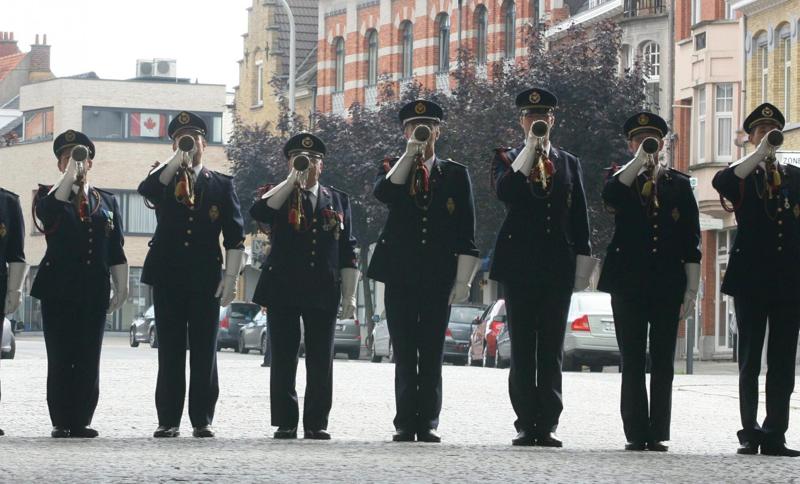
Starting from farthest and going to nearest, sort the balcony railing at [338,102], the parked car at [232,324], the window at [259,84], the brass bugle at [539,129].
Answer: the window at [259,84] → the balcony railing at [338,102] → the parked car at [232,324] → the brass bugle at [539,129]

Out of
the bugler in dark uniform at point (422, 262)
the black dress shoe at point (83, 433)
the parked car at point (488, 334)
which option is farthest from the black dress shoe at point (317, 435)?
the parked car at point (488, 334)

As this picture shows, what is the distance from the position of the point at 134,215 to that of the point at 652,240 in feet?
251

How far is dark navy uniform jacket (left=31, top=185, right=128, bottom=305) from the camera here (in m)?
12.5

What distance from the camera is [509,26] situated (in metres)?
62.6

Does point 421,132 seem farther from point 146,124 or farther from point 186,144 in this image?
point 146,124

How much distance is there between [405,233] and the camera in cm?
1235

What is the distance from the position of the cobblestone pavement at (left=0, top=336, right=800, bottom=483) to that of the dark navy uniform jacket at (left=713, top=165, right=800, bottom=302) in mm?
990

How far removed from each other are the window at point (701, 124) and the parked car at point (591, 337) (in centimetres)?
1654

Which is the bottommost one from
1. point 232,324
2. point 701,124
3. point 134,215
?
point 232,324

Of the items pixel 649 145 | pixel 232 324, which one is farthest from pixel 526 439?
pixel 232 324

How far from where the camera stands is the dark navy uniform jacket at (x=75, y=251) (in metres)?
12.5

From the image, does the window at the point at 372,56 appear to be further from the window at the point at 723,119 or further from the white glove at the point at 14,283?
the white glove at the point at 14,283

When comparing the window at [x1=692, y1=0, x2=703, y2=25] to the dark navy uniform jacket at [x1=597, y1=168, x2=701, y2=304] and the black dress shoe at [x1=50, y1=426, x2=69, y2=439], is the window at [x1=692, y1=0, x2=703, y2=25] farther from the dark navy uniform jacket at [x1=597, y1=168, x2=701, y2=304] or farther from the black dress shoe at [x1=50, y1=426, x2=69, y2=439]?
the black dress shoe at [x1=50, y1=426, x2=69, y2=439]

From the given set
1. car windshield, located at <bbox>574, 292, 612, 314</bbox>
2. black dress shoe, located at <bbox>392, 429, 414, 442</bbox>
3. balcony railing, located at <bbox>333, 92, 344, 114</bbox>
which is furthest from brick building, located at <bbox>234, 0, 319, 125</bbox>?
black dress shoe, located at <bbox>392, 429, 414, 442</bbox>
